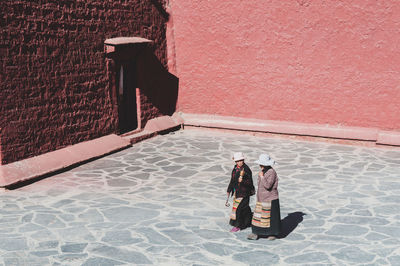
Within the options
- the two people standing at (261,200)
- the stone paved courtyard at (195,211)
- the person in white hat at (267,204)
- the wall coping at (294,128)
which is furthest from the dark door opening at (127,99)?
the person in white hat at (267,204)

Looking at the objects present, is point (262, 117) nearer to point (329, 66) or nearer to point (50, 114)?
point (329, 66)

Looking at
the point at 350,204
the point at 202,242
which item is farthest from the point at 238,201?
the point at 350,204

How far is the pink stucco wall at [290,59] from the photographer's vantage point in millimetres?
13148

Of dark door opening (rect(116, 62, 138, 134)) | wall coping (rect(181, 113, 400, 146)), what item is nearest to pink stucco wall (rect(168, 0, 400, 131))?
wall coping (rect(181, 113, 400, 146))

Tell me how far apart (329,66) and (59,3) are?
6.84 m

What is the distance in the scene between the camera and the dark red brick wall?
10.9 meters

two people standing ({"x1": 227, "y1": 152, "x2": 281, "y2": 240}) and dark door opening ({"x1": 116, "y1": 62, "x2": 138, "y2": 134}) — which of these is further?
dark door opening ({"x1": 116, "y1": 62, "x2": 138, "y2": 134})

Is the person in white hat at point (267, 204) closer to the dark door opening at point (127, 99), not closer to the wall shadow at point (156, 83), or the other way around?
the dark door opening at point (127, 99)

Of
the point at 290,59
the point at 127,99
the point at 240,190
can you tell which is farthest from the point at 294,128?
the point at 240,190

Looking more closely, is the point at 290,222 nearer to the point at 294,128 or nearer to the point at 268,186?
the point at 268,186

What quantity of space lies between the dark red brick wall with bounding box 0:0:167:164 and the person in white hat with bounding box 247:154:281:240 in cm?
575

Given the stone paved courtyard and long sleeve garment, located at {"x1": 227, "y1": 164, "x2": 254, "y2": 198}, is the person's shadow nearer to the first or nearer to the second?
the stone paved courtyard

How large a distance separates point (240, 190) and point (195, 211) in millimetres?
1388

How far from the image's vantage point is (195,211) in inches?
356
